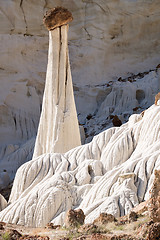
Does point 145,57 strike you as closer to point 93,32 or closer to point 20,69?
point 93,32

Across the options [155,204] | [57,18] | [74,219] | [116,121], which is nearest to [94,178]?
[74,219]

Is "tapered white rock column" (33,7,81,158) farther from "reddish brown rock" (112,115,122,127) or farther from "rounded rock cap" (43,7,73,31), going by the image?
"reddish brown rock" (112,115,122,127)

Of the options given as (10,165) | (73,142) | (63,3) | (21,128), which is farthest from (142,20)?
(73,142)

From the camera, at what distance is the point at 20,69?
30.0m

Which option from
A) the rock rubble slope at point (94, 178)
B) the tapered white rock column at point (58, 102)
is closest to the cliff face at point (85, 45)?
the tapered white rock column at point (58, 102)

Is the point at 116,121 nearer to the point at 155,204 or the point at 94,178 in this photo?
the point at 94,178

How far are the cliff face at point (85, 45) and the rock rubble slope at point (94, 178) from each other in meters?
13.7

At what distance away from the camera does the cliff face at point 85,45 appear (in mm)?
29641

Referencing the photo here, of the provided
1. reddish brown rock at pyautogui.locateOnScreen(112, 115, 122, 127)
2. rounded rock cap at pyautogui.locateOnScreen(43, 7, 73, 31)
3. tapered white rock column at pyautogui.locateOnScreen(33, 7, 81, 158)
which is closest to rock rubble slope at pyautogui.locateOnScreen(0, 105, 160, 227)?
tapered white rock column at pyautogui.locateOnScreen(33, 7, 81, 158)

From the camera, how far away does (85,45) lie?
3125 centimetres

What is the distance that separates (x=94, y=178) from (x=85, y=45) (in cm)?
1838

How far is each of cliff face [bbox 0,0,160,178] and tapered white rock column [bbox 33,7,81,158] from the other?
370 inches

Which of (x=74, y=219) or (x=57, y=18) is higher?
(x=57, y=18)

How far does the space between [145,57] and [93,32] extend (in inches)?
140
